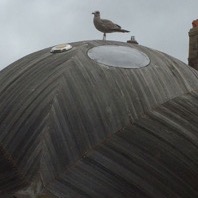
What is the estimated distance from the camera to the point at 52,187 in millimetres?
9406

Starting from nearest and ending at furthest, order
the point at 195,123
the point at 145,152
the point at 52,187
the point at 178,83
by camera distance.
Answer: the point at 52,187 → the point at 145,152 → the point at 195,123 → the point at 178,83

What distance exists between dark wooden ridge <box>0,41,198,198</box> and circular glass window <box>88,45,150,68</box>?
0.22 m

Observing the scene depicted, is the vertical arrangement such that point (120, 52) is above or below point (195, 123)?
above

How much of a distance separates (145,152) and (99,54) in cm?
262

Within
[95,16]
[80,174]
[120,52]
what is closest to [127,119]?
[80,174]

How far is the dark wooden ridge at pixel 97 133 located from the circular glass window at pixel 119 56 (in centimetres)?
22

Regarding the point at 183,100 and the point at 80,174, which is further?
the point at 183,100

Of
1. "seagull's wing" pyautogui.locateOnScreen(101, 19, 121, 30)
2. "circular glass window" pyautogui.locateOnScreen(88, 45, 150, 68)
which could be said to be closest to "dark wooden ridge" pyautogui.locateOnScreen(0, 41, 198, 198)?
"circular glass window" pyautogui.locateOnScreen(88, 45, 150, 68)

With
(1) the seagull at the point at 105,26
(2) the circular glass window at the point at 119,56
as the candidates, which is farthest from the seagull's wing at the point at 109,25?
(2) the circular glass window at the point at 119,56

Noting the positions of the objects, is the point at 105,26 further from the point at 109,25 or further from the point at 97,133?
the point at 97,133

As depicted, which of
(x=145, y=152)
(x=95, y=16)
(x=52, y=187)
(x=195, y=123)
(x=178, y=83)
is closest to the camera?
(x=52, y=187)

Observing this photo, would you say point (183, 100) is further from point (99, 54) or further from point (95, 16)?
point (95, 16)

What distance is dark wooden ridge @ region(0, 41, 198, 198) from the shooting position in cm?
967

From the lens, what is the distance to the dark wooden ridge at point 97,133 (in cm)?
967
